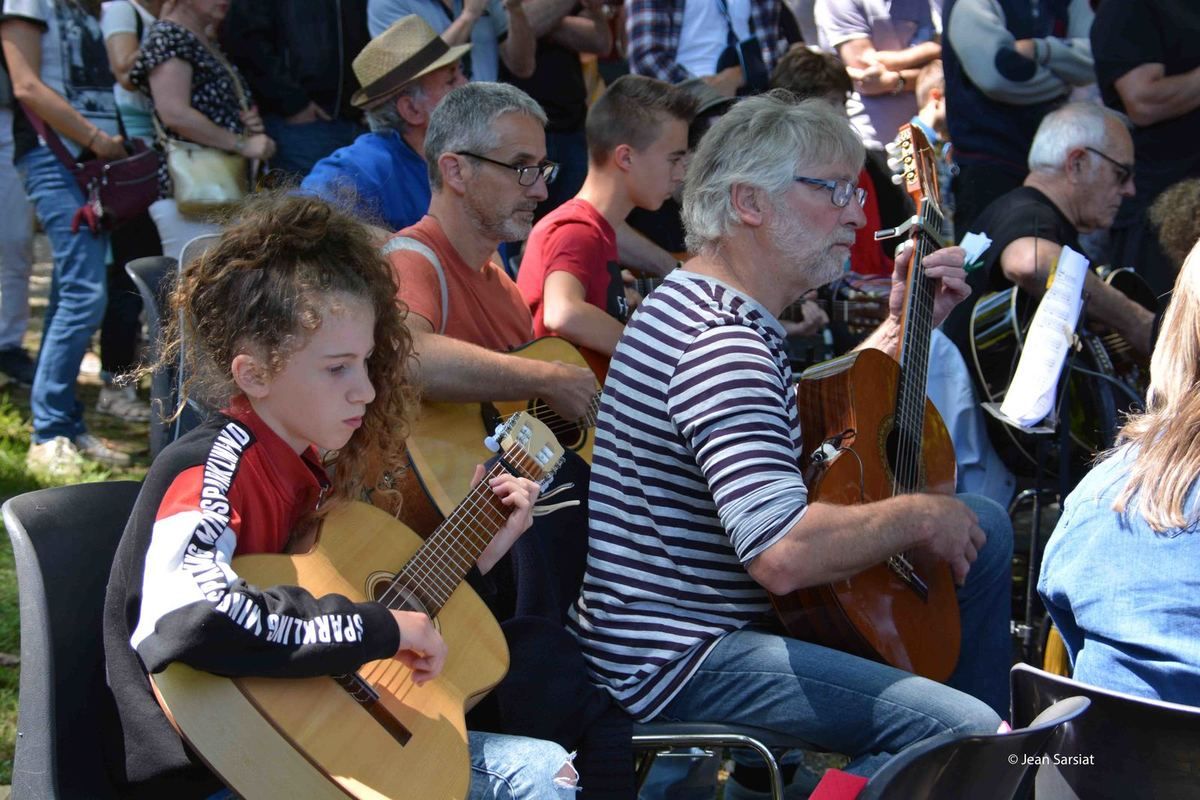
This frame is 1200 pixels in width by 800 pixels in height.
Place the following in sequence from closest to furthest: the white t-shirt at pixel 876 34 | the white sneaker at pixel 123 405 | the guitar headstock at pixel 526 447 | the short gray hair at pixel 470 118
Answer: the guitar headstock at pixel 526 447, the short gray hair at pixel 470 118, the white sneaker at pixel 123 405, the white t-shirt at pixel 876 34

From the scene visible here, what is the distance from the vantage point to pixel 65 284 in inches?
208

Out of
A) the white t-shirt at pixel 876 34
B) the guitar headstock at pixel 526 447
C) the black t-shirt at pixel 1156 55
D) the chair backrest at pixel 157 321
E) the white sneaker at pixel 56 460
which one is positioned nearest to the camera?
the guitar headstock at pixel 526 447

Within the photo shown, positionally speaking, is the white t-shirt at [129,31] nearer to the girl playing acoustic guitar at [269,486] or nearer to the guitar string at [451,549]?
the girl playing acoustic guitar at [269,486]

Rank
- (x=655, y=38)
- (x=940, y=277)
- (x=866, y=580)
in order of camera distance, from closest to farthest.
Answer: (x=866, y=580) < (x=940, y=277) < (x=655, y=38)

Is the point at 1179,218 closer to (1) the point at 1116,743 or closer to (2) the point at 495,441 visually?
(2) the point at 495,441

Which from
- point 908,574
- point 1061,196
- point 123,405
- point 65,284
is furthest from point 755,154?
point 123,405

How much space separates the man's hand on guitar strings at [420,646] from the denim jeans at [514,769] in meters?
0.18

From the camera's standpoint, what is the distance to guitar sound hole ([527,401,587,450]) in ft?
11.7

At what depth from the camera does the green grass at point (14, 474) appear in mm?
3381

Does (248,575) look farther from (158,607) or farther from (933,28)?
(933,28)

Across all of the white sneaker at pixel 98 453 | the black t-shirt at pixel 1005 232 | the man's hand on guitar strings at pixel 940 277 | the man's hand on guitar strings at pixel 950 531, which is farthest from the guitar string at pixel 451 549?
the white sneaker at pixel 98 453

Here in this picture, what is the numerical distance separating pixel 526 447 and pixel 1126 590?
42.7 inches

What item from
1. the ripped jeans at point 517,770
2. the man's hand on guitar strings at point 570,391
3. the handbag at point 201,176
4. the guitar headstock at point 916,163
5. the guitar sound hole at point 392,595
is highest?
the guitar headstock at point 916,163

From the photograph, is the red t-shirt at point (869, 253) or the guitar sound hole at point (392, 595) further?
the red t-shirt at point (869, 253)
